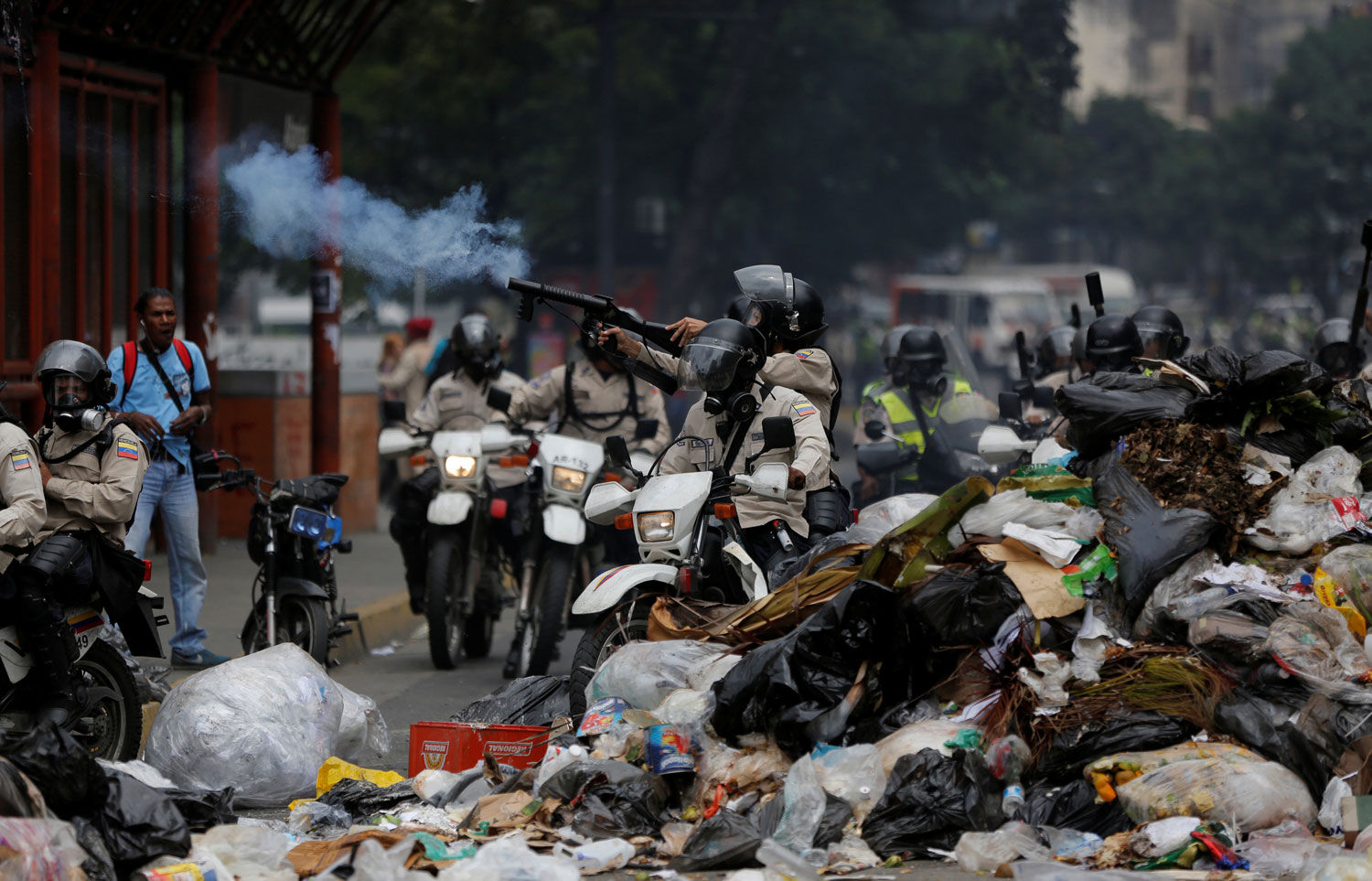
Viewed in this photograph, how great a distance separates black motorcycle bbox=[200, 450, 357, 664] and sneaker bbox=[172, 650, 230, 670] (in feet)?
1.04

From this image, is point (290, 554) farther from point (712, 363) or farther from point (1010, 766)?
point (1010, 766)

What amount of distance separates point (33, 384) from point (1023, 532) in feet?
21.7

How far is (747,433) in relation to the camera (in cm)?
680

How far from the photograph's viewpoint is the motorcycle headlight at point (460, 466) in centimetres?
879

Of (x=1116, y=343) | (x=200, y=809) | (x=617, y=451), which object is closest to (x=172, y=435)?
(x=617, y=451)

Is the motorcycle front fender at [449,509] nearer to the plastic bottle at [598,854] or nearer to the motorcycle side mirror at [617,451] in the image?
the motorcycle side mirror at [617,451]

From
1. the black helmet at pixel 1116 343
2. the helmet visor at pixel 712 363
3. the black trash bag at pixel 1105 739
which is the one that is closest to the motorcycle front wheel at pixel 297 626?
the helmet visor at pixel 712 363

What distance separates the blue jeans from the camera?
8.19m

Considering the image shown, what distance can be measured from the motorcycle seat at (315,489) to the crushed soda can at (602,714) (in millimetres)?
2432

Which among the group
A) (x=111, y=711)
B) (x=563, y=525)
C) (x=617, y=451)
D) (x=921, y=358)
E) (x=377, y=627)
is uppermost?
(x=921, y=358)

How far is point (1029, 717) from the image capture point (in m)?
5.55

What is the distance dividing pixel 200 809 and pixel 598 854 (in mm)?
1268

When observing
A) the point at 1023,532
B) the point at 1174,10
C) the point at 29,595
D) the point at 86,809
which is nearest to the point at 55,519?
the point at 29,595

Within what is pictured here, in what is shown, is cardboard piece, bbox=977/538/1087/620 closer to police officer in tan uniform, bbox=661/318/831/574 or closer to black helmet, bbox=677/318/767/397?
police officer in tan uniform, bbox=661/318/831/574
